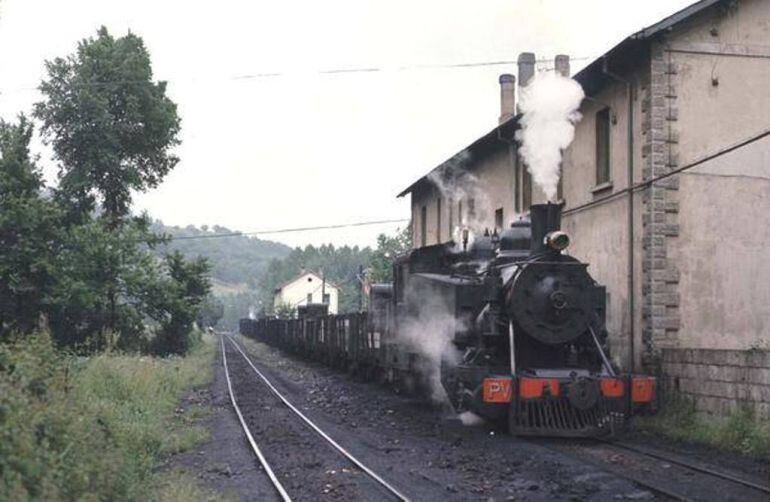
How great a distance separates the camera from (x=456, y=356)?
11938mm

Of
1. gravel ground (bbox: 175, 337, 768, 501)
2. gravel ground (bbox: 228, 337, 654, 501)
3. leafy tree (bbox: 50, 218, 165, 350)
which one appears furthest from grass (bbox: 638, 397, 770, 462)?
leafy tree (bbox: 50, 218, 165, 350)

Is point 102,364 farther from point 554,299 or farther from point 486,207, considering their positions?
point 486,207

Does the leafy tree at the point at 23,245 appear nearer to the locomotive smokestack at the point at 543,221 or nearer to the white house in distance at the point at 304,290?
the locomotive smokestack at the point at 543,221

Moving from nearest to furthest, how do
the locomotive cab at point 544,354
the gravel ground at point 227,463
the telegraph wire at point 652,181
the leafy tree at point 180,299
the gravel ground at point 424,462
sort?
the gravel ground at point 424,462 → the gravel ground at point 227,463 → the locomotive cab at point 544,354 → the telegraph wire at point 652,181 → the leafy tree at point 180,299

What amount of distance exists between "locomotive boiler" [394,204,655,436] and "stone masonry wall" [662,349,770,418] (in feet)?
3.76

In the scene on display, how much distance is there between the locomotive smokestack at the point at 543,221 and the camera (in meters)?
11.5

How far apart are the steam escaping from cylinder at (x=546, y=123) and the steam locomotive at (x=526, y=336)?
6.95ft

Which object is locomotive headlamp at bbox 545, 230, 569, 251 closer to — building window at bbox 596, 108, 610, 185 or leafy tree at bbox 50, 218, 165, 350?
building window at bbox 596, 108, 610, 185

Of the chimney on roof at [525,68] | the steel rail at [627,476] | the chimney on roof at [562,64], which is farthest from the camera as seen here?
the chimney on roof at [525,68]

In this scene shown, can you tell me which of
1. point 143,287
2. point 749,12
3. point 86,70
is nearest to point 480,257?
point 749,12

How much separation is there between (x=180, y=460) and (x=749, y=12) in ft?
39.1

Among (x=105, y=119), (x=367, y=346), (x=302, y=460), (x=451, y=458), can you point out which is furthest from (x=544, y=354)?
(x=105, y=119)

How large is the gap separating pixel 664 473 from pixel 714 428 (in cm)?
255

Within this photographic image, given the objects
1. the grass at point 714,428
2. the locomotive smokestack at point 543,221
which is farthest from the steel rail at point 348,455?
the grass at point 714,428
